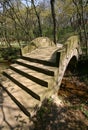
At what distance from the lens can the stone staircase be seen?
15.1 feet

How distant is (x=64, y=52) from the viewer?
241 inches

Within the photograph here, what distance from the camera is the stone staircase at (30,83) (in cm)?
461

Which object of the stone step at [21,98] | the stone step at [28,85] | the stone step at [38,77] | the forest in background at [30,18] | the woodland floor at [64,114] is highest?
the forest in background at [30,18]

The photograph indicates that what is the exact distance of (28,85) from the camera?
535 cm

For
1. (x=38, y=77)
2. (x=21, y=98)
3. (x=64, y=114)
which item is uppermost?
(x=38, y=77)

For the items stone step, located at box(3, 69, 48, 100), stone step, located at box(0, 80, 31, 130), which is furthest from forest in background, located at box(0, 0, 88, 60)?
stone step, located at box(0, 80, 31, 130)

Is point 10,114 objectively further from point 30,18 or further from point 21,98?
point 30,18

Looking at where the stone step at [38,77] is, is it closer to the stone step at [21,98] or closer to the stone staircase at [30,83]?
the stone staircase at [30,83]

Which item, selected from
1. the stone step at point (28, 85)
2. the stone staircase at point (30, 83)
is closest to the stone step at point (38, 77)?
the stone staircase at point (30, 83)

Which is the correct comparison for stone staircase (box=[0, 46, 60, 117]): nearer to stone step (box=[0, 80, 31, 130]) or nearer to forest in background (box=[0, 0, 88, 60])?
stone step (box=[0, 80, 31, 130])

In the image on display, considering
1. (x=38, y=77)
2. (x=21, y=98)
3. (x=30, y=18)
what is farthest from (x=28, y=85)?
(x=30, y=18)

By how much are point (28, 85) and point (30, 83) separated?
0.57 feet

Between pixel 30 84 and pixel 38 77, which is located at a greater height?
pixel 38 77

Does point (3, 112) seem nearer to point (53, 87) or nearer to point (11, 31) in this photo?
point (53, 87)
